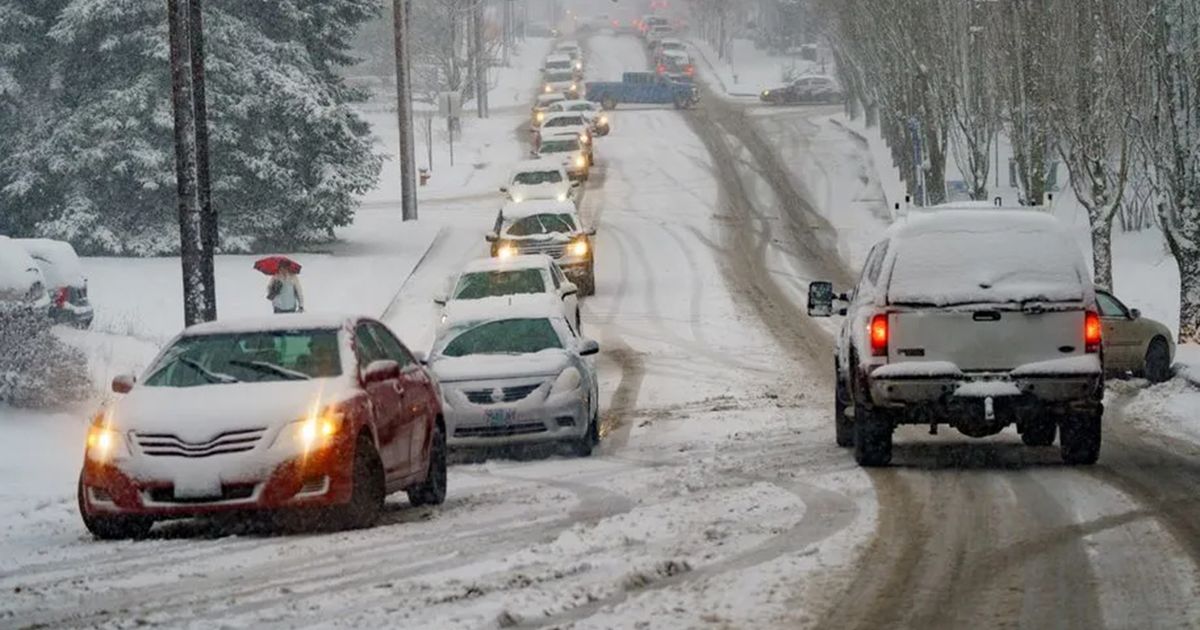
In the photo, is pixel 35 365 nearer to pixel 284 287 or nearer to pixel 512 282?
pixel 284 287

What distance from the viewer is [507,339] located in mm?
20875

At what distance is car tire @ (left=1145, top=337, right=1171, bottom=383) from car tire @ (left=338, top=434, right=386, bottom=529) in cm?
1546

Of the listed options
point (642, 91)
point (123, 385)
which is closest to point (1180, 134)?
point (123, 385)

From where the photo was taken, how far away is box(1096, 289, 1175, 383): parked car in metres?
26.4

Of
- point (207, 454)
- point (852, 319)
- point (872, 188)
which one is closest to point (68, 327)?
point (852, 319)

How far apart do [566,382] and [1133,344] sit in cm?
993

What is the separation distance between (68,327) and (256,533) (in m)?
15.5

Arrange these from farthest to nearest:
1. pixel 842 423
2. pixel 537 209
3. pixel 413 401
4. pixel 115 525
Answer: pixel 537 209 < pixel 842 423 < pixel 413 401 < pixel 115 525

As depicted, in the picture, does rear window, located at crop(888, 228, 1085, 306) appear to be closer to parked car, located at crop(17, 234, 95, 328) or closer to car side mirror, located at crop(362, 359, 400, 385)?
car side mirror, located at crop(362, 359, 400, 385)

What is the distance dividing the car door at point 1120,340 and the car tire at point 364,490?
14813 mm

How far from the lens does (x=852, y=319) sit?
55.9ft

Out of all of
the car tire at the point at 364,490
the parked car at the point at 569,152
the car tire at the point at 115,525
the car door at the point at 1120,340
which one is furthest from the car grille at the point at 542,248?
the car tire at the point at 115,525

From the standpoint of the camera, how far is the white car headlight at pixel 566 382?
63.6ft

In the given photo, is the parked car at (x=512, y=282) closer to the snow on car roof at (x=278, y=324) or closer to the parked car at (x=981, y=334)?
the parked car at (x=981, y=334)
